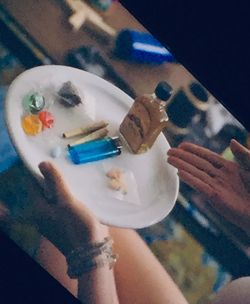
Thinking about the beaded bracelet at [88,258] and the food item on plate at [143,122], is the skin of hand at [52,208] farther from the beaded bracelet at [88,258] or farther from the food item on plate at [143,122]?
the food item on plate at [143,122]

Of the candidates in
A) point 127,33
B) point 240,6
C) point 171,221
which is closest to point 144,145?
point 171,221

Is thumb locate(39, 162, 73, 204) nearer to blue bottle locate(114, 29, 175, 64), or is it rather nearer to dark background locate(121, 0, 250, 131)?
blue bottle locate(114, 29, 175, 64)

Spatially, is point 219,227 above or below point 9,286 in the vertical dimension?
above

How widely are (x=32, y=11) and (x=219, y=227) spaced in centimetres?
49

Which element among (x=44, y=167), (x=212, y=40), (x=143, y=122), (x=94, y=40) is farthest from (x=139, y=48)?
(x=212, y=40)

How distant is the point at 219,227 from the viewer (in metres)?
0.97

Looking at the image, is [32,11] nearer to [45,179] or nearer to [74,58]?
[74,58]

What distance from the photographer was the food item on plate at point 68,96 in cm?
99

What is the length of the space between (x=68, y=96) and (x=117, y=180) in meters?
0.17

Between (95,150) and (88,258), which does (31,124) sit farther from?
(88,258)

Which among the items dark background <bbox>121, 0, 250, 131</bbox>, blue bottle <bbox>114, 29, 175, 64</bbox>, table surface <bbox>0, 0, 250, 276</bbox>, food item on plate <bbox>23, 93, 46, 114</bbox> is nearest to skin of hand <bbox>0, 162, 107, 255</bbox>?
food item on plate <bbox>23, 93, 46, 114</bbox>

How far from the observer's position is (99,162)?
95 centimetres

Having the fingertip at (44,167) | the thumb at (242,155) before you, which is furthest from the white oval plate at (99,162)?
the thumb at (242,155)

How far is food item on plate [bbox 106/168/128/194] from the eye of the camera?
944 millimetres
